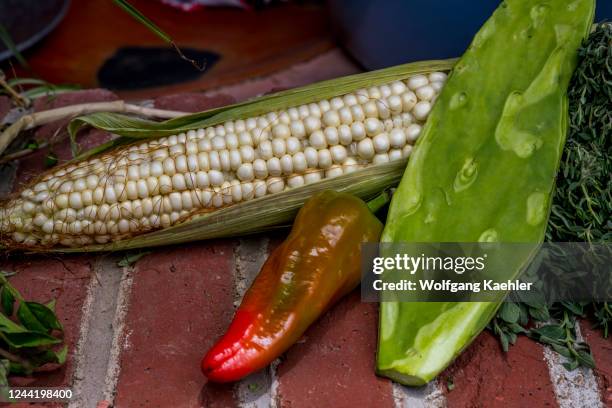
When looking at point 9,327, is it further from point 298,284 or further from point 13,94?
point 13,94

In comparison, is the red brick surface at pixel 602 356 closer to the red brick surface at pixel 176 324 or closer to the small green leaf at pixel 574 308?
the small green leaf at pixel 574 308

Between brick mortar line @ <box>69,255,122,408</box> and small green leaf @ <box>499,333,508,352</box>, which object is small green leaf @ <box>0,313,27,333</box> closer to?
brick mortar line @ <box>69,255,122,408</box>

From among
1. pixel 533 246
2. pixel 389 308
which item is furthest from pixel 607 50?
pixel 389 308

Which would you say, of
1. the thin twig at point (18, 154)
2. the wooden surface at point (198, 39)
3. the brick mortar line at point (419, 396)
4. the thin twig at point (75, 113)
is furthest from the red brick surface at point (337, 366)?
the wooden surface at point (198, 39)

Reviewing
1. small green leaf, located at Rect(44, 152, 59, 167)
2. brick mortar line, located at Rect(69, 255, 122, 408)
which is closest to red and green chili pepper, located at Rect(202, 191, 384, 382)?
brick mortar line, located at Rect(69, 255, 122, 408)

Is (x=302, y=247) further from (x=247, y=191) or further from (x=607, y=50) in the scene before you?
(x=607, y=50)
